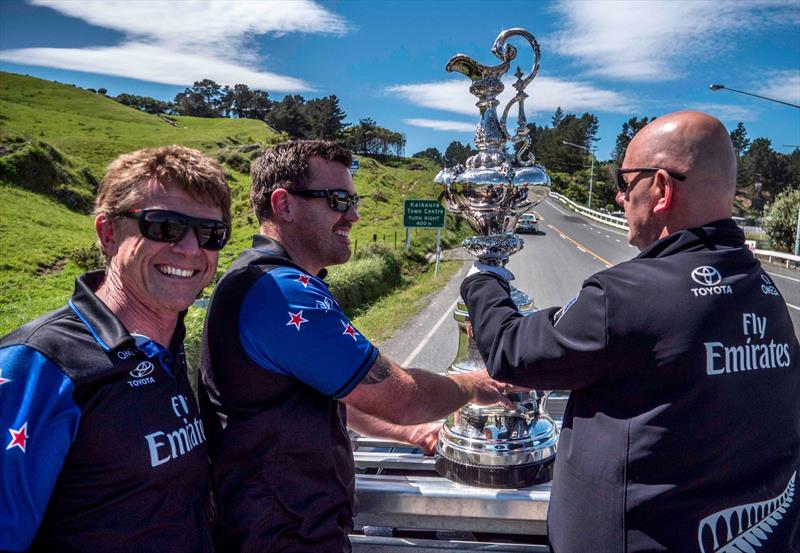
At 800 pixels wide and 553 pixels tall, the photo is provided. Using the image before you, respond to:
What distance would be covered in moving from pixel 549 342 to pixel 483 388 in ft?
1.75

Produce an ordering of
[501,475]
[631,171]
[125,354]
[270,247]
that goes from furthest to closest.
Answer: [501,475], [270,247], [631,171], [125,354]

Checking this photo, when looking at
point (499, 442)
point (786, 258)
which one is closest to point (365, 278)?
point (499, 442)

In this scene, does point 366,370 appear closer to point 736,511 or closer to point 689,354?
point 689,354

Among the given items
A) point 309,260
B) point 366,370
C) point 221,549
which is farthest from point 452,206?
point 221,549

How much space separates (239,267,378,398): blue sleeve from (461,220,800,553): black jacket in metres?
0.50

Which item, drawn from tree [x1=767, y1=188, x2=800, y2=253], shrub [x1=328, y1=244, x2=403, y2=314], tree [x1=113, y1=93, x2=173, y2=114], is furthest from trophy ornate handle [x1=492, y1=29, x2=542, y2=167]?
tree [x1=113, y1=93, x2=173, y2=114]

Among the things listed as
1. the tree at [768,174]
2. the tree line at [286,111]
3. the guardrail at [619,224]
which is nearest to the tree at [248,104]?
the tree line at [286,111]

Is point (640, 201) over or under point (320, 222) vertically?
over

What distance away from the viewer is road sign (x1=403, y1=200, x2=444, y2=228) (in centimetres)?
2098

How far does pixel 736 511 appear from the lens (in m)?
1.35

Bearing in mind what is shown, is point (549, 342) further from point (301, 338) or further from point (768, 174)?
point (768, 174)

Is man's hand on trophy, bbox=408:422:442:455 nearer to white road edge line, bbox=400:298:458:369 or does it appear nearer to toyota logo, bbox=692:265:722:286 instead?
toyota logo, bbox=692:265:722:286

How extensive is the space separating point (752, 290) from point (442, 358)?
8.88 meters

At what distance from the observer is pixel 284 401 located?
5.27 ft
